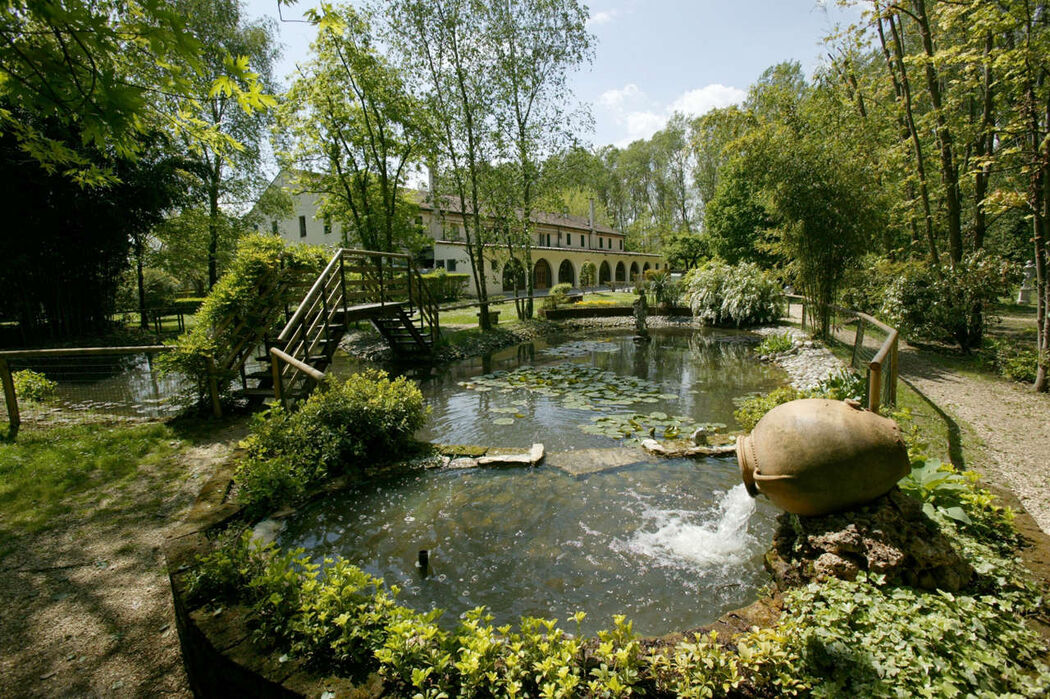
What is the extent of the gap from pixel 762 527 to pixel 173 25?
556 cm

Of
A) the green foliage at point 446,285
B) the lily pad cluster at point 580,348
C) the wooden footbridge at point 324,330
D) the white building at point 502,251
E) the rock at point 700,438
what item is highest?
the white building at point 502,251

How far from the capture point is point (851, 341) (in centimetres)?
1216

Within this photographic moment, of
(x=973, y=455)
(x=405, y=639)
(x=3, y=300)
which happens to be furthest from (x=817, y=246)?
(x=3, y=300)

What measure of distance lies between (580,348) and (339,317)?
8.33m

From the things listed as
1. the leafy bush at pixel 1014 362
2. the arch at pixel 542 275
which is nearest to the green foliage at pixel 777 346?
the leafy bush at pixel 1014 362

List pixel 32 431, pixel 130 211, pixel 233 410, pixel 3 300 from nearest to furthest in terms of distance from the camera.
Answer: pixel 32 431 < pixel 233 410 < pixel 3 300 < pixel 130 211

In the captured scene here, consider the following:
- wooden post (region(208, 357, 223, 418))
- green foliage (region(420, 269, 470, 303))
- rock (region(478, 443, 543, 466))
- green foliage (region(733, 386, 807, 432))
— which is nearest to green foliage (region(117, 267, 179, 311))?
green foliage (region(420, 269, 470, 303))

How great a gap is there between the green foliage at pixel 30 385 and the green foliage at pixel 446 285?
17.3 metres

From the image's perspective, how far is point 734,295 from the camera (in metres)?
17.8

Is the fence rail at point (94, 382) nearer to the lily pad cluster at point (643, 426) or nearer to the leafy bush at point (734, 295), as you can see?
the lily pad cluster at point (643, 426)

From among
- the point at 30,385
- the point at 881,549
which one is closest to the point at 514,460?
the point at 881,549

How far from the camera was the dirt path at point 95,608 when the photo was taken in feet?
8.42

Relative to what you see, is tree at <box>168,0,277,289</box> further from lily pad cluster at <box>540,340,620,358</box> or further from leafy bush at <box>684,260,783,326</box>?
leafy bush at <box>684,260,783,326</box>

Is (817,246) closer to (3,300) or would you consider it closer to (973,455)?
(973,455)
